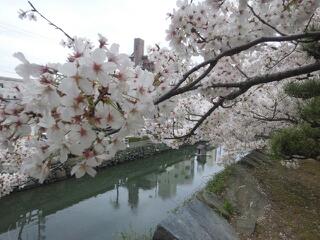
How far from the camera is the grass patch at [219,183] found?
26.3 ft

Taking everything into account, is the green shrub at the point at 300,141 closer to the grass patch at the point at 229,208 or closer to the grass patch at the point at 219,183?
the grass patch at the point at 229,208

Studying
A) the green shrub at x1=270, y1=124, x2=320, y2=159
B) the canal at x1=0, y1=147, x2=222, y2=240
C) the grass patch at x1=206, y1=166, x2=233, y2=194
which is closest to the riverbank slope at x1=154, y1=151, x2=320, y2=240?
the grass patch at x1=206, y1=166, x2=233, y2=194

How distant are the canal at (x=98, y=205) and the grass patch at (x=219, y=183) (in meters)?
1.68

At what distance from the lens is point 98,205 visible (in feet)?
33.1

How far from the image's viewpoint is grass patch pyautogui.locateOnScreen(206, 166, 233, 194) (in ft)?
26.3


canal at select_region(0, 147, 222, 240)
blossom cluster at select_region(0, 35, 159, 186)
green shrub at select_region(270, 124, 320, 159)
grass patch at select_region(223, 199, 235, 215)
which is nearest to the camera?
blossom cluster at select_region(0, 35, 159, 186)

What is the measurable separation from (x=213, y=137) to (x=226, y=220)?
456cm

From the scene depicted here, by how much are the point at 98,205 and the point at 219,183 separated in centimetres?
427

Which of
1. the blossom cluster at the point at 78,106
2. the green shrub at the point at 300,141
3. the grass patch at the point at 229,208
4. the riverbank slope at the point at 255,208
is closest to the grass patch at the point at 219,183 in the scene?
the riverbank slope at the point at 255,208

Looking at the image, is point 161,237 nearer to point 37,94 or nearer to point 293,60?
point 37,94

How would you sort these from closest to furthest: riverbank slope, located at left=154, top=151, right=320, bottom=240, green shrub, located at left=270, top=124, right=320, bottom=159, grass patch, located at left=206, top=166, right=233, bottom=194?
1. green shrub, located at left=270, top=124, right=320, bottom=159
2. riverbank slope, located at left=154, top=151, right=320, bottom=240
3. grass patch, located at left=206, top=166, right=233, bottom=194

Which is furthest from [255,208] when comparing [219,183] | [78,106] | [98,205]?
[78,106]

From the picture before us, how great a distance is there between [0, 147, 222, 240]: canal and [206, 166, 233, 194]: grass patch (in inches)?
66.3

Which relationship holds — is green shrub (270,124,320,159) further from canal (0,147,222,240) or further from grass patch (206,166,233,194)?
→ canal (0,147,222,240)
